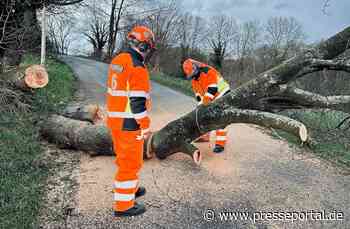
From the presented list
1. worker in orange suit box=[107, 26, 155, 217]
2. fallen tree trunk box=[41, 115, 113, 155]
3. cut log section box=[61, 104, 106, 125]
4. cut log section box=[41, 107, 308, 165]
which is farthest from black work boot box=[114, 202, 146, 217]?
cut log section box=[61, 104, 106, 125]

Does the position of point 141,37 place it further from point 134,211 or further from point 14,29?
point 14,29

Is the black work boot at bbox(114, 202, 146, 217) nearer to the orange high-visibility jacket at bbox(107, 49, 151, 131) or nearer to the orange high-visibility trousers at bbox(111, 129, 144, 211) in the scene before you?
the orange high-visibility trousers at bbox(111, 129, 144, 211)

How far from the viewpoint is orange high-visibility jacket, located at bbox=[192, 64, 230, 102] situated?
5327mm

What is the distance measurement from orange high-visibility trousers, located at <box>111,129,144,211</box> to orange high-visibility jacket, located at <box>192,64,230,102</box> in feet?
7.38

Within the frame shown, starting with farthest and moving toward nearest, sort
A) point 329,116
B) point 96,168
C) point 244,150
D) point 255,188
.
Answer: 1. point 329,116
2. point 244,150
3. point 96,168
4. point 255,188

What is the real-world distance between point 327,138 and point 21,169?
6675 mm

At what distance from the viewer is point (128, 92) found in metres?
3.18

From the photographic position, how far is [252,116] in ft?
12.6

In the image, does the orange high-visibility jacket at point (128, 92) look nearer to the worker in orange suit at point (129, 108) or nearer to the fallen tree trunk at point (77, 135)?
the worker in orange suit at point (129, 108)

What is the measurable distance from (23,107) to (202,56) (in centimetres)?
2604

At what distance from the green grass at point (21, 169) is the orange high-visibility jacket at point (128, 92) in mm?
1264

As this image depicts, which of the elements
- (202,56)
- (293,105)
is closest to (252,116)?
(293,105)

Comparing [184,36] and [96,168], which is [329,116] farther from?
[184,36]

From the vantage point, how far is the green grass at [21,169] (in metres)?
Answer: 3.20
